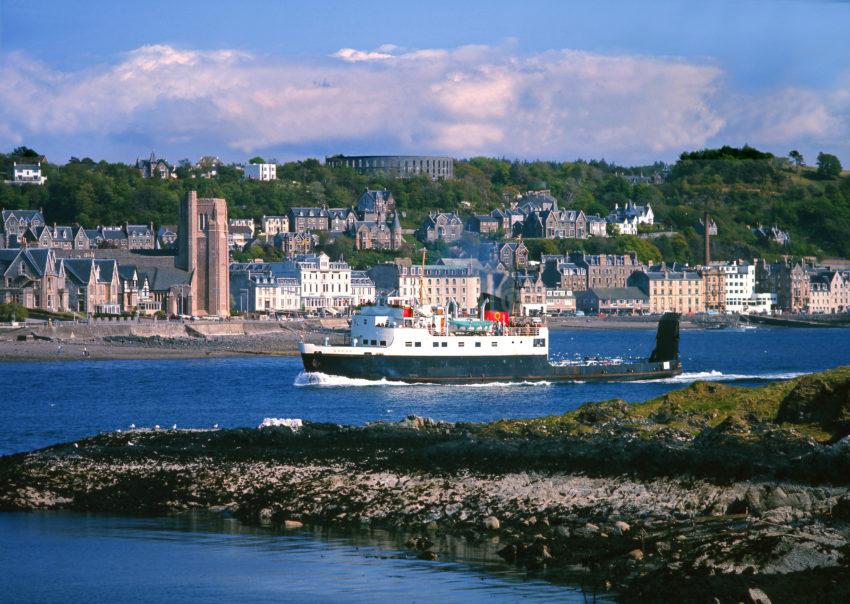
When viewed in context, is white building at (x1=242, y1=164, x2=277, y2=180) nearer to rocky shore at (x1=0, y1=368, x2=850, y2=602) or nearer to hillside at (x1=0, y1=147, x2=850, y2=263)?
hillside at (x1=0, y1=147, x2=850, y2=263)

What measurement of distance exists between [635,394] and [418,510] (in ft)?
94.5

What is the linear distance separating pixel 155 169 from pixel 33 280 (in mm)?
77617

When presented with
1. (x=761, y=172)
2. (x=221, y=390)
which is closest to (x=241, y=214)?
(x=761, y=172)

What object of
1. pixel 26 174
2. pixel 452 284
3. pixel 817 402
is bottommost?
pixel 817 402

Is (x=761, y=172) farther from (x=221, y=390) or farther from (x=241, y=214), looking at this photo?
(x=221, y=390)

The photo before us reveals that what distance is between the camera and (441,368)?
5234 cm

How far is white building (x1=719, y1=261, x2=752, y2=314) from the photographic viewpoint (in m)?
Answer: 142

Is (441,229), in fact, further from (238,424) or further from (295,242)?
(238,424)

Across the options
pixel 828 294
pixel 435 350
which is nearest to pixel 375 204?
pixel 828 294

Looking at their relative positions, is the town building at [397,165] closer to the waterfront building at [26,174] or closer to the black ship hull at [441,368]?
the waterfront building at [26,174]

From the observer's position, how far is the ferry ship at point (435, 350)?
5184 cm

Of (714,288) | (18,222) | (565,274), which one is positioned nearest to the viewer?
(18,222)

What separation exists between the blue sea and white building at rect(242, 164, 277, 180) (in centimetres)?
9492

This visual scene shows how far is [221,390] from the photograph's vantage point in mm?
50625
